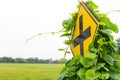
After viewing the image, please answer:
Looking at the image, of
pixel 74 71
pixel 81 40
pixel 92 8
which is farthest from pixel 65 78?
pixel 92 8

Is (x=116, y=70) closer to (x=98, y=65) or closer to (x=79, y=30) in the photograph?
(x=98, y=65)

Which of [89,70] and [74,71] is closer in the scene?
[89,70]

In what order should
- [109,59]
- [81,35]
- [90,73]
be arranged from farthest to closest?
[81,35]
[109,59]
[90,73]

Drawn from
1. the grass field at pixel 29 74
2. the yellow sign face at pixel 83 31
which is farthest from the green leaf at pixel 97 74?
the grass field at pixel 29 74

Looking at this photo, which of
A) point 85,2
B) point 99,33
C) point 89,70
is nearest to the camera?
point 89,70

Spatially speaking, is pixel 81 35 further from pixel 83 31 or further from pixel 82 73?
pixel 82 73

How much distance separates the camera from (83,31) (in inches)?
85.5

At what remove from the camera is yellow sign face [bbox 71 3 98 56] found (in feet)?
6.85

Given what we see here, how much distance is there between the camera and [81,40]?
2195mm

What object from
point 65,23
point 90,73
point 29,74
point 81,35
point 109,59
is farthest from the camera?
point 29,74

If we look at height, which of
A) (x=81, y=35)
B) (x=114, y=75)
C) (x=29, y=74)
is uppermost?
(x=29, y=74)

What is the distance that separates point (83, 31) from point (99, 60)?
0.56 feet

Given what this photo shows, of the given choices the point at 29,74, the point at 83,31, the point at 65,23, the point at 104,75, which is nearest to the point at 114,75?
the point at 104,75

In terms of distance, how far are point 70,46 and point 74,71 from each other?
0.23 m
